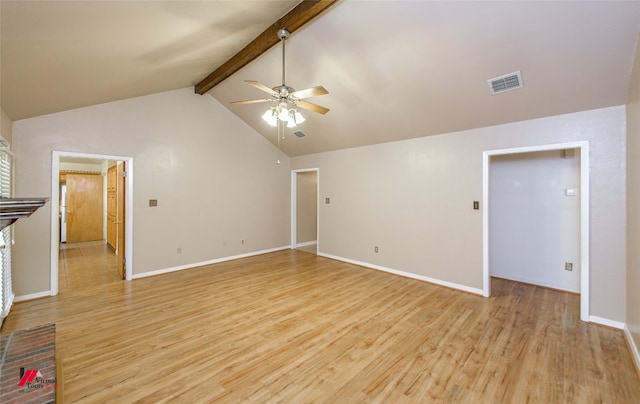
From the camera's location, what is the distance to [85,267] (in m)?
5.29

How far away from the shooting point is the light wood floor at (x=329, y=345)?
79.0 inches

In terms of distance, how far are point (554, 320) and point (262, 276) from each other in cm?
A: 419

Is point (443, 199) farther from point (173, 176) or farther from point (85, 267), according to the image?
point (85, 267)

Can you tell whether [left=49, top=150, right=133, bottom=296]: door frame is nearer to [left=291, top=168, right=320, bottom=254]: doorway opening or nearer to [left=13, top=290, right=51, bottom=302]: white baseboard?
[left=13, top=290, right=51, bottom=302]: white baseboard

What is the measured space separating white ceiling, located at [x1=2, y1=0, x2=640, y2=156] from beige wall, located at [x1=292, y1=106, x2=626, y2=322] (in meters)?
0.25

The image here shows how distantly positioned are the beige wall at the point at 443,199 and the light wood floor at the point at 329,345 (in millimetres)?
522

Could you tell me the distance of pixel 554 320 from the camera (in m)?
3.13

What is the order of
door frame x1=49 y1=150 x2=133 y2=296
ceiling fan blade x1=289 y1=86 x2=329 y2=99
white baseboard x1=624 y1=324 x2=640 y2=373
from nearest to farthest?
white baseboard x1=624 y1=324 x2=640 y2=373
ceiling fan blade x1=289 y1=86 x2=329 y2=99
door frame x1=49 y1=150 x2=133 y2=296

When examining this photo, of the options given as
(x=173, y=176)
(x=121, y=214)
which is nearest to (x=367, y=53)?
(x=173, y=176)

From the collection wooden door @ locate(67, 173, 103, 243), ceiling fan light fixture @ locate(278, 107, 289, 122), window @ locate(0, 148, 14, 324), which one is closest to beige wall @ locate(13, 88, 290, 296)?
window @ locate(0, 148, 14, 324)

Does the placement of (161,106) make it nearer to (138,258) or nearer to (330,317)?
(138,258)

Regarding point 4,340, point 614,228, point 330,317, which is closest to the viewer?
point 4,340

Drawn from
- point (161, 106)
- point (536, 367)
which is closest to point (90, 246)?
point (161, 106)

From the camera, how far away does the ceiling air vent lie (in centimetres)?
293
